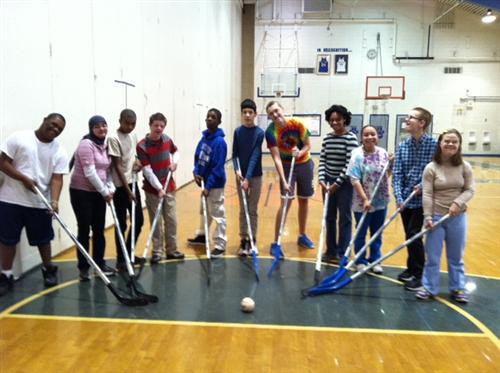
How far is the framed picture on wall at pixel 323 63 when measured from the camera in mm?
18805

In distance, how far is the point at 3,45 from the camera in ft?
11.4

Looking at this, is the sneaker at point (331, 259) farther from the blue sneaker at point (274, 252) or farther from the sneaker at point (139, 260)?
the sneaker at point (139, 260)

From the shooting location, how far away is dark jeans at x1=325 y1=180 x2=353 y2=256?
4.19 meters

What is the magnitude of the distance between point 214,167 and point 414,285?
2.19 meters

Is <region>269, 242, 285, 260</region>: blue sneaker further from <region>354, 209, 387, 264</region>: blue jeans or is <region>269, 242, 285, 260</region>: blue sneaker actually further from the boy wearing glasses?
the boy wearing glasses

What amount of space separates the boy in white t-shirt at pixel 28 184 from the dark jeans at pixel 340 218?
99.6 inches

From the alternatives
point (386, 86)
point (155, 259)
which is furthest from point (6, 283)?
point (386, 86)

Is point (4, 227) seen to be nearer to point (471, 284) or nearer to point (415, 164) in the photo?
point (415, 164)


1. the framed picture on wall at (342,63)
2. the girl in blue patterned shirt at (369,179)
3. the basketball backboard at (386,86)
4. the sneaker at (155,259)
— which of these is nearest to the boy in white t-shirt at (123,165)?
the sneaker at (155,259)

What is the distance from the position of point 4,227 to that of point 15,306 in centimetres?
64

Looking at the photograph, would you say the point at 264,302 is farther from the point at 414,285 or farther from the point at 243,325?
the point at 414,285

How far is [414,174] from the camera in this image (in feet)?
11.8

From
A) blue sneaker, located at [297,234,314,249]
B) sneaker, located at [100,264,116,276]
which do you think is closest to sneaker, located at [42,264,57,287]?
sneaker, located at [100,264,116,276]

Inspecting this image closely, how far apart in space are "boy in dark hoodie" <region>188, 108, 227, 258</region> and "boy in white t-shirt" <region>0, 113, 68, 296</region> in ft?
4.51
